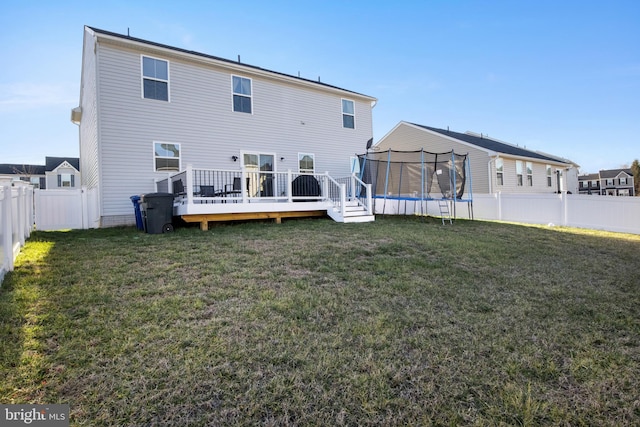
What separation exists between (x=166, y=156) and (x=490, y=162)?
14.8 metres

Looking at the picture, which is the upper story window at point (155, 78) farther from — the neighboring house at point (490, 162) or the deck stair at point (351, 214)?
the neighboring house at point (490, 162)

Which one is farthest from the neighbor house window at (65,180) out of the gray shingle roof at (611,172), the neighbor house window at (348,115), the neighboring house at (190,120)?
the gray shingle roof at (611,172)

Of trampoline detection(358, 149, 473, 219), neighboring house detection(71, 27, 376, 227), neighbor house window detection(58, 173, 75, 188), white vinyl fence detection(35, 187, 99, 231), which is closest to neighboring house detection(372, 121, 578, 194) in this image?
trampoline detection(358, 149, 473, 219)

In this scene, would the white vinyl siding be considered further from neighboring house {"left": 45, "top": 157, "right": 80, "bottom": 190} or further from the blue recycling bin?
neighboring house {"left": 45, "top": 157, "right": 80, "bottom": 190}

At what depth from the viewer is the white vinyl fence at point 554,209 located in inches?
358

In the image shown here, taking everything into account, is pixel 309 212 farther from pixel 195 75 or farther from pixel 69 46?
pixel 69 46

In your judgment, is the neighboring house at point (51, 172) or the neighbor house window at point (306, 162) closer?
the neighbor house window at point (306, 162)

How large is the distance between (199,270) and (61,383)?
235cm

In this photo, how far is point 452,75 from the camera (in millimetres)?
17359

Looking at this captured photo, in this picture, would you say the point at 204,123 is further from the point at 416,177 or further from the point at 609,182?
the point at 609,182

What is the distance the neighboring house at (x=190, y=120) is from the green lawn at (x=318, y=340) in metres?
4.46

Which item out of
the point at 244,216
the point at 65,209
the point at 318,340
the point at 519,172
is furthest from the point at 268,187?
the point at 519,172

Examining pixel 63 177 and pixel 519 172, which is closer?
pixel 519 172

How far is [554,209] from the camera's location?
10672mm
